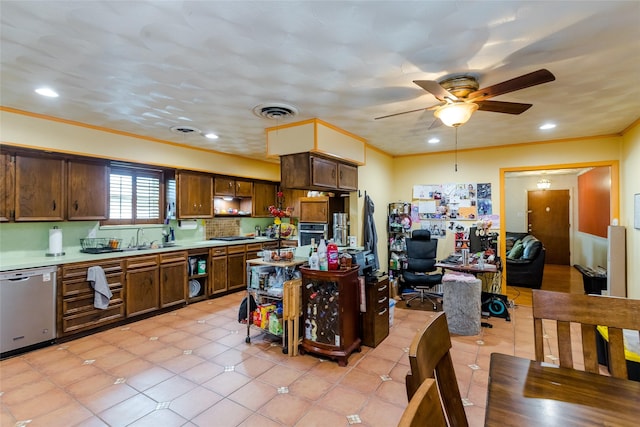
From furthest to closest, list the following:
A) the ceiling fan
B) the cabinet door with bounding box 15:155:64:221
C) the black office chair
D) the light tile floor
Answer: the black office chair
the cabinet door with bounding box 15:155:64:221
the ceiling fan
the light tile floor

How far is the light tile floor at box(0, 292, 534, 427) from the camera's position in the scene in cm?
219

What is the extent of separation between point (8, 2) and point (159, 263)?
3.34 m

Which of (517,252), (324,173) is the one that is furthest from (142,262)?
(517,252)

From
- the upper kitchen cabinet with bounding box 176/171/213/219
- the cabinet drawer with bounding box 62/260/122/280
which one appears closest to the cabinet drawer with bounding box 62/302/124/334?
the cabinet drawer with bounding box 62/260/122/280

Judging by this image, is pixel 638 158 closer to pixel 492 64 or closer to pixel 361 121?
pixel 492 64

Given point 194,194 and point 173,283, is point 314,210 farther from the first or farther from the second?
point 173,283

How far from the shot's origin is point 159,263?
433cm

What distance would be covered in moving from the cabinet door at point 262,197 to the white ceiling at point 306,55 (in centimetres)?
279

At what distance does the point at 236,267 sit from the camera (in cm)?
550

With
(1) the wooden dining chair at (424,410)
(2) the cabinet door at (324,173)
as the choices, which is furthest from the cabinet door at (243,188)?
(1) the wooden dining chair at (424,410)

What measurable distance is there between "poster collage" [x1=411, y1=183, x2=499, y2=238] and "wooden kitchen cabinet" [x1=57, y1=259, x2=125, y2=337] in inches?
183

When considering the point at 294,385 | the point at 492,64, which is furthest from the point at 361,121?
the point at 294,385

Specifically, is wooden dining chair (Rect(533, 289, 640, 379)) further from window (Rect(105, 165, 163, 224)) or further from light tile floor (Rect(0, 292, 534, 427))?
window (Rect(105, 165, 163, 224))

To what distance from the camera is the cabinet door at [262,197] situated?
6.24 meters
